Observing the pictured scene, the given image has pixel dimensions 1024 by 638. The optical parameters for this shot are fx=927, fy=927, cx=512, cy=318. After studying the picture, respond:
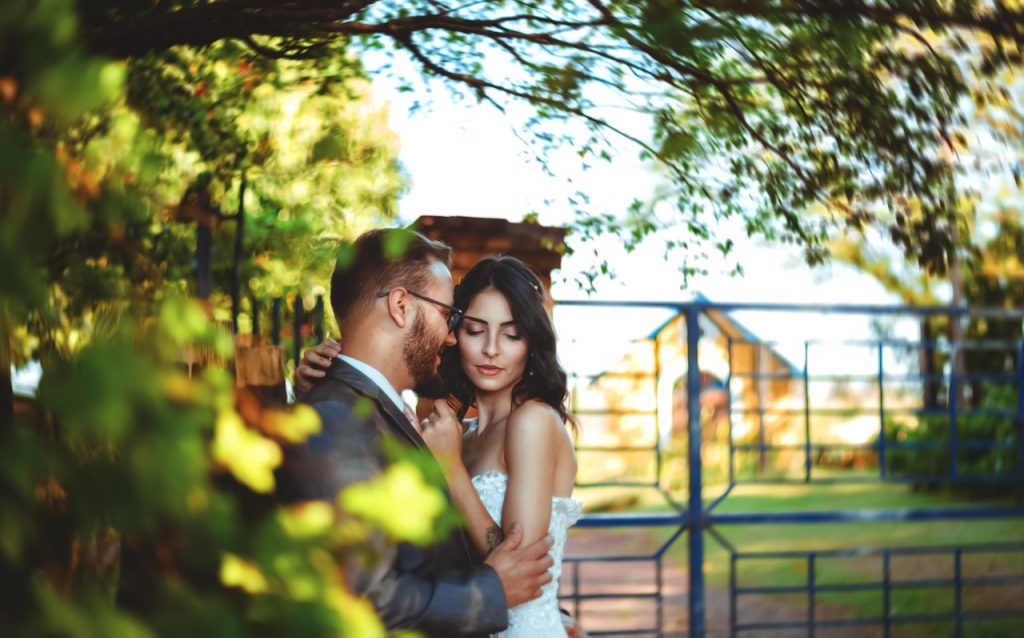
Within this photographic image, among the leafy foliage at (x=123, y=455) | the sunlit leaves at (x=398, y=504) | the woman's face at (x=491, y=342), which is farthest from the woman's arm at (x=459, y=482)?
the sunlit leaves at (x=398, y=504)

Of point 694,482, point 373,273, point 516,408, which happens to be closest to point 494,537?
point 516,408

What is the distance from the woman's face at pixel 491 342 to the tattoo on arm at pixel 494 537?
1.82ft

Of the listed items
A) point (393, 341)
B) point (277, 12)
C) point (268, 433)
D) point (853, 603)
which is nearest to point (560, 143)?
point (277, 12)

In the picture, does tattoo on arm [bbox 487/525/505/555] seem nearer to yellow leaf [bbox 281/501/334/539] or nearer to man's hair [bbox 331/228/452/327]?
man's hair [bbox 331/228/452/327]

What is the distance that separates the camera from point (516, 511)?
2947mm

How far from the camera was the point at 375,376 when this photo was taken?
2.66 meters

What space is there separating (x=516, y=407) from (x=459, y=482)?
0.51m

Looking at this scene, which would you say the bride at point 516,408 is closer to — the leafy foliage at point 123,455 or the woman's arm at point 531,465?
the woman's arm at point 531,465

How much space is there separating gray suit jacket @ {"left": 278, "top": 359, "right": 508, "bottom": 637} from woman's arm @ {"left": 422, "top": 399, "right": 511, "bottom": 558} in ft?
0.68

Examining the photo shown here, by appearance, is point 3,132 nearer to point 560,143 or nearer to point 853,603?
point 560,143

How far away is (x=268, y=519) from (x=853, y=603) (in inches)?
341

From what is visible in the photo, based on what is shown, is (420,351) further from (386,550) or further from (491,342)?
(386,550)

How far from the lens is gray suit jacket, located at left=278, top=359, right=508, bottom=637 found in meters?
2.25

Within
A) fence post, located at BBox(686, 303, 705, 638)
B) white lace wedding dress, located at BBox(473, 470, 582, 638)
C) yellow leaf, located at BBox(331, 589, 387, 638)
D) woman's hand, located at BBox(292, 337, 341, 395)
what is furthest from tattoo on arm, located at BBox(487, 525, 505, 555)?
fence post, located at BBox(686, 303, 705, 638)
